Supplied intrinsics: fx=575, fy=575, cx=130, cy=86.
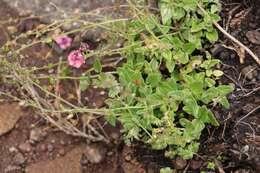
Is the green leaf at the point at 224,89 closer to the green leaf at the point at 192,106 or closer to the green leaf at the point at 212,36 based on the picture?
the green leaf at the point at 192,106

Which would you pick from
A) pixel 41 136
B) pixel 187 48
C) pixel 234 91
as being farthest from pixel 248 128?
pixel 41 136

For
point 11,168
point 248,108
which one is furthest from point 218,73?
point 11,168

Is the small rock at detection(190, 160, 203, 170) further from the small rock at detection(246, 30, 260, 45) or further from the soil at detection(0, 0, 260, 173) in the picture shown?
the small rock at detection(246, 30, 260, 45)

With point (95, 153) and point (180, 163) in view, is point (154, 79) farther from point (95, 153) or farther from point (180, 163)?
point (95, 153)

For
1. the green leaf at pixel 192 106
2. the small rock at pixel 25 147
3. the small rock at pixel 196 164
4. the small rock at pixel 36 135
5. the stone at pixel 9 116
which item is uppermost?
the green leaf at pixel 192 106

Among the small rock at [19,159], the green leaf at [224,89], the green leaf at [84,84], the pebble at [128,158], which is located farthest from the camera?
the small rock at [19,159]

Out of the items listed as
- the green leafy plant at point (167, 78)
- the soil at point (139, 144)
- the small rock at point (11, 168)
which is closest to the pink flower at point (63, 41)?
the soil at point (139, 144)

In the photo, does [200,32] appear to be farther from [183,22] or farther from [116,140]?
[116,140]
